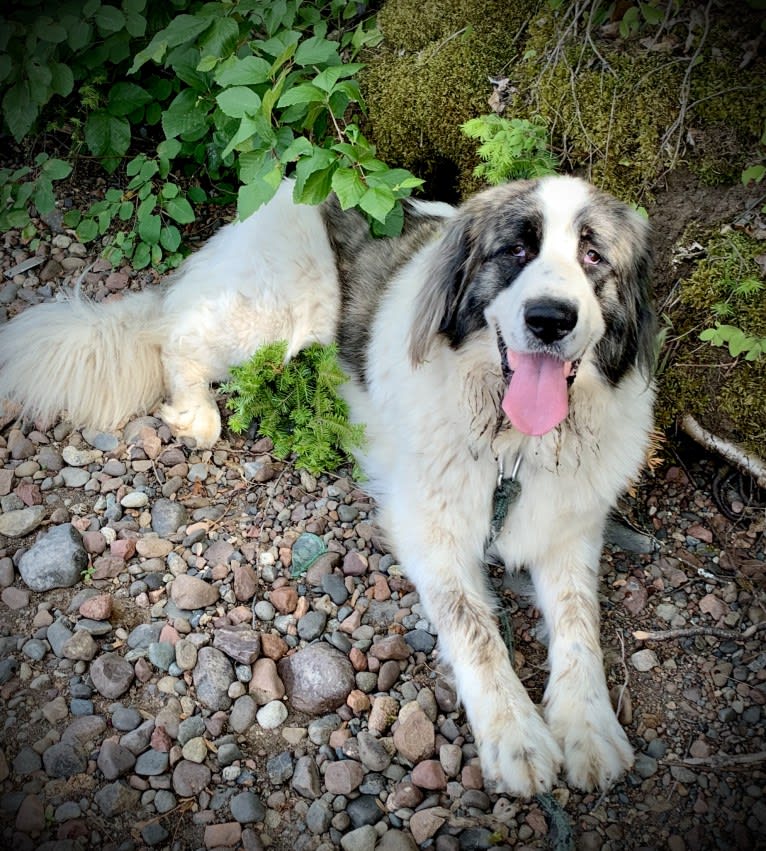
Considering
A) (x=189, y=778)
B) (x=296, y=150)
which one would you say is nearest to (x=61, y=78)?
(x=296, y=150)

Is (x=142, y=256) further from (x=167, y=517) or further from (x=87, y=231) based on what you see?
(x=167, y=517)

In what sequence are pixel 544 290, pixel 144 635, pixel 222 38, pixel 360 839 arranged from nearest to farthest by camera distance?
pixel 360 839 → pixel 544 290 → pixel 144 635 → pixel 222 38

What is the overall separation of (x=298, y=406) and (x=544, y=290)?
1.41m

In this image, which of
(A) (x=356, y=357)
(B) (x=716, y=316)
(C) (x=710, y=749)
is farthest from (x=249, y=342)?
(C) (x=710, y=749)

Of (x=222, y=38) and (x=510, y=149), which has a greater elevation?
(x=222, y=38)

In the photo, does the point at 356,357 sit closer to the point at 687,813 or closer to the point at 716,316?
the point at 716,316

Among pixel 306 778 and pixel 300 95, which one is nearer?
pixel 306 778

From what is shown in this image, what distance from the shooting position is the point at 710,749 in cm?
230

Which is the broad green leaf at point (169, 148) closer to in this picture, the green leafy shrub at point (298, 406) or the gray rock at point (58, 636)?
the green leafy shrub at point (298, 406)

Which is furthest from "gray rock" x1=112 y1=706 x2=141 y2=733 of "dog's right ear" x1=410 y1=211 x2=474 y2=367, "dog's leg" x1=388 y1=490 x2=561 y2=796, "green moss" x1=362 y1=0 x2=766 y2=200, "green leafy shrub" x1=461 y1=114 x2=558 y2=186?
"green moss" x1=362 y1=0 x2=766 y2=200

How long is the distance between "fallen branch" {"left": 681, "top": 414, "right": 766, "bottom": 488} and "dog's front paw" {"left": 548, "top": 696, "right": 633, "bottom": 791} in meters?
1.12

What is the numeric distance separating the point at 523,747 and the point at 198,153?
3.10m

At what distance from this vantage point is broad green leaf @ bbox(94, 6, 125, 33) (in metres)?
3.34

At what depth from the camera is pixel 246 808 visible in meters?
2.08
